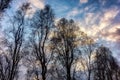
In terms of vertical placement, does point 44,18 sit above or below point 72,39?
above

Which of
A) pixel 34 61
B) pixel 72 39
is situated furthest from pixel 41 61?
pixel 72 39

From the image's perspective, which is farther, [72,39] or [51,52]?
[72,39]

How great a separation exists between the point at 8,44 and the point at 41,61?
231 inches

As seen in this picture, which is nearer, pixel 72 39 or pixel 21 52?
pixel 21 52

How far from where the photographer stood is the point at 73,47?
1405 inches

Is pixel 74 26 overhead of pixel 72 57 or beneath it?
overhead

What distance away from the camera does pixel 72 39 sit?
36.2 metres

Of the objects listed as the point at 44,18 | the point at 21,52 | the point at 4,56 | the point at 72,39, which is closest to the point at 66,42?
the point at 72,39

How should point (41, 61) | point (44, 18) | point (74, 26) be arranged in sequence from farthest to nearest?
1. point (74, 26)
2. point (44, 18)
3. point (41, 61)

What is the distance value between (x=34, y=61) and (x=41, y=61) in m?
2.89

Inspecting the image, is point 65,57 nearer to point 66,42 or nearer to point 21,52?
point 66,42

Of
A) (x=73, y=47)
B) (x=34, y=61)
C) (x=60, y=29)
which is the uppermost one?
(x=60, y=29)

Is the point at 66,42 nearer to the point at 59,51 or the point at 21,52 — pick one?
the point at 59,51

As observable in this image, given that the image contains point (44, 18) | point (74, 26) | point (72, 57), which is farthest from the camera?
point (74, 26)
